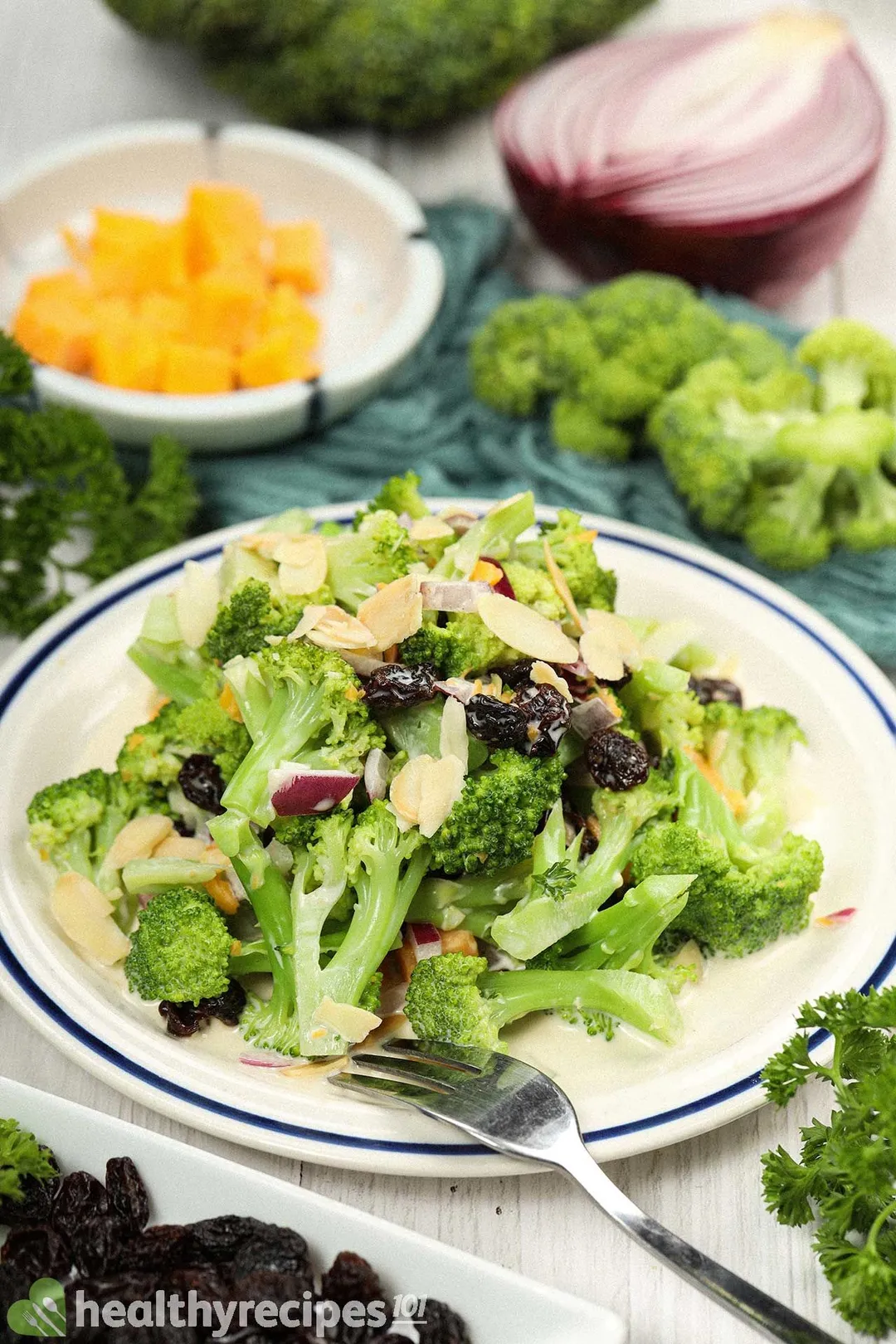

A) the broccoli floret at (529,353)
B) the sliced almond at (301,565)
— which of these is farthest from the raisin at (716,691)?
the broccoli floret at (529,353)

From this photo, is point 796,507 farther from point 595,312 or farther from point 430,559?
point 430,559

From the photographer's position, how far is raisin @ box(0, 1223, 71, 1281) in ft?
5.75

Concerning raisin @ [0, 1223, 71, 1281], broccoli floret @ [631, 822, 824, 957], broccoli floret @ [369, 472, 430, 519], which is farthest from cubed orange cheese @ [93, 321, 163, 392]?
raisin @ [0, 1223, 71, 1281]

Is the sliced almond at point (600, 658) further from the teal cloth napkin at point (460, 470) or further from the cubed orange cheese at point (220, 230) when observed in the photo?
the cubed orange cheese at point (220, 230)

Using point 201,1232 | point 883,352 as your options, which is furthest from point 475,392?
point 201,1232

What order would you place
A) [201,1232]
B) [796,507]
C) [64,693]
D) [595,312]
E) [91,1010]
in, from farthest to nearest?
[595,312] → [796,507] → [64,693] → [91,1010] → [201,1232]

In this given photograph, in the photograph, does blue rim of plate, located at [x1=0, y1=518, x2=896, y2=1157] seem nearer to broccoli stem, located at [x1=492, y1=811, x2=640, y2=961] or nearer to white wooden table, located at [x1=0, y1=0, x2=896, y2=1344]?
white wooden table, located at [x1=0, y1=0, x2=896, y2=1344]

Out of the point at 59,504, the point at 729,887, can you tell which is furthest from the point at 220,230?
the point at 729,887

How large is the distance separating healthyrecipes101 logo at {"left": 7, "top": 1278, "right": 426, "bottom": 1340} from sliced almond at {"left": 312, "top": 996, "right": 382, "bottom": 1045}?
38 cm

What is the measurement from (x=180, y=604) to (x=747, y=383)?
1.53 meters

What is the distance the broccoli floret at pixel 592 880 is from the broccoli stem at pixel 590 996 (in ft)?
0.15

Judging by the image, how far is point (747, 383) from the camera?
10.5ft

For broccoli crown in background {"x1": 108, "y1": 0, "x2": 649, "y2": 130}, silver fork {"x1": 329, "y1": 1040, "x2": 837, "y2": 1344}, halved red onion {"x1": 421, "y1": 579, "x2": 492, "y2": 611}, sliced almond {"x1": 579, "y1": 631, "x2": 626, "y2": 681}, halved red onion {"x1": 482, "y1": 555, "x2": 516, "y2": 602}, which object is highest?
broccoli crown in background {"x1": 108, "y1": 0, "x2": 649, "y2": 130}

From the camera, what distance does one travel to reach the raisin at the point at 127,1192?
1.83 meters
